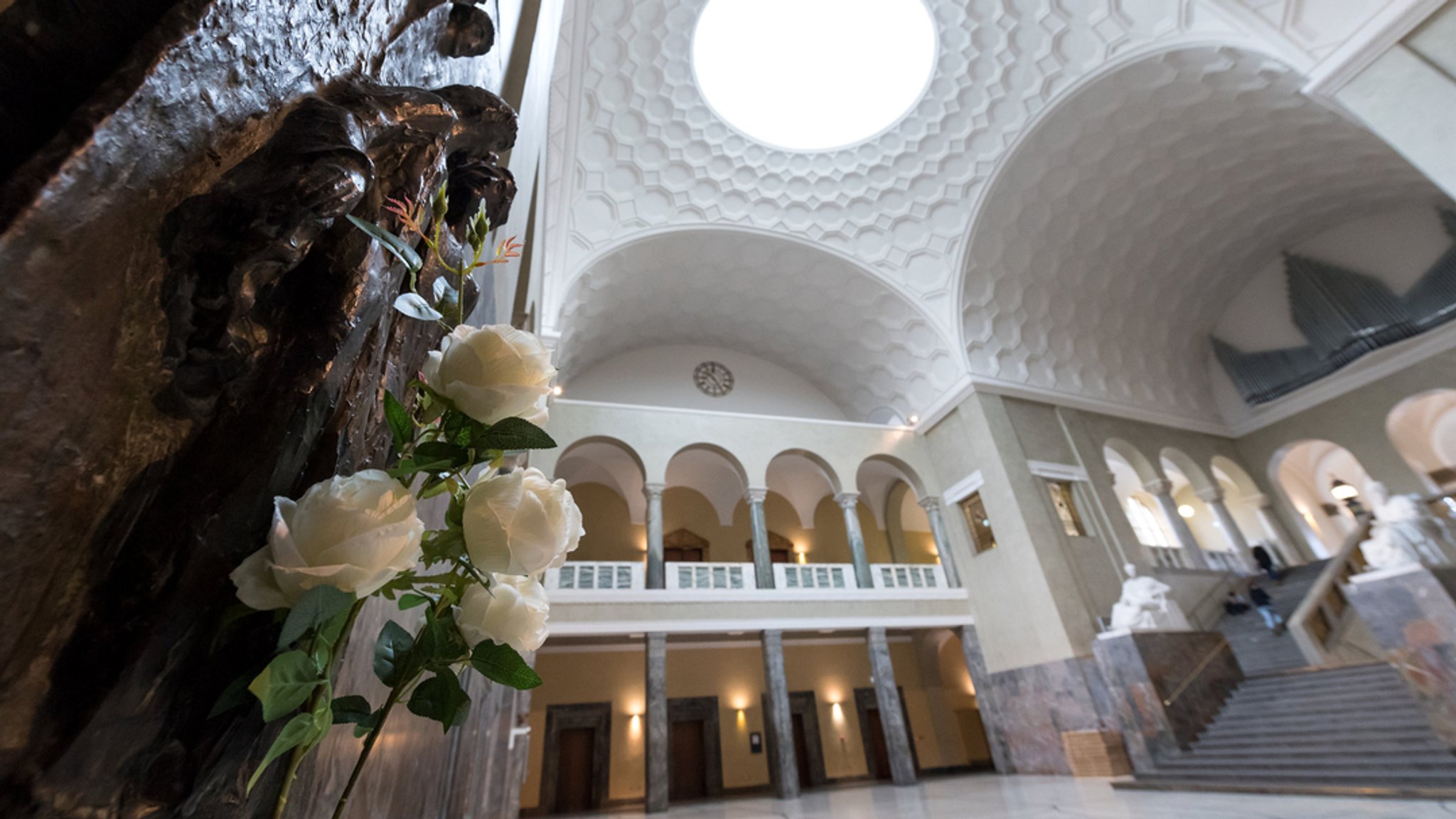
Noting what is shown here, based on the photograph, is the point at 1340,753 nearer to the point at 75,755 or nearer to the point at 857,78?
the point at 75,755

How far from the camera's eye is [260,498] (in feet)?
1.36

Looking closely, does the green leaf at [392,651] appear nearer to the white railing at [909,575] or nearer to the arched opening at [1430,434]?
the white railing at [909,575]

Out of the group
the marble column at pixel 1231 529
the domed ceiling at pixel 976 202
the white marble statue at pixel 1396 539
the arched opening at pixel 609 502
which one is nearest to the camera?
the white marble statue at pixel 1396 539

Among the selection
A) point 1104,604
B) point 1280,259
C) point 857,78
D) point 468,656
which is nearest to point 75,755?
point 468,656

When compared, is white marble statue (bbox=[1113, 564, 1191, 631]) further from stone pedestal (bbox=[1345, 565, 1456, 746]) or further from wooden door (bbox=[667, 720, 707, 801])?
wooden door (bbox=[667, 720, 707, 801])

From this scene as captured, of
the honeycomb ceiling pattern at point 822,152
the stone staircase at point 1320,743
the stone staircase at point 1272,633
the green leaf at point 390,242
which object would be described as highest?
the honeycomb ceiling pattern at point 822,152

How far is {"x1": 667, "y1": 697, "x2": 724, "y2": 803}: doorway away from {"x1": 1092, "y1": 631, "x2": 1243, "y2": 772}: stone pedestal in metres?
7.23

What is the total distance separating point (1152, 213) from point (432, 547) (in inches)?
611

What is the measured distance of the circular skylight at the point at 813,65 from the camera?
11180mm

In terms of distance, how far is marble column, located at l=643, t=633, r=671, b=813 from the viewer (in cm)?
880

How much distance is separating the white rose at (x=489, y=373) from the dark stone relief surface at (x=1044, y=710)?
10491 millimetres

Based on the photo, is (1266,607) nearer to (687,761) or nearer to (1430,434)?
(1430,434)

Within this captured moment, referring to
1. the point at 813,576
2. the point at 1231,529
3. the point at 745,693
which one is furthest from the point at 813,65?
the point at 745,693

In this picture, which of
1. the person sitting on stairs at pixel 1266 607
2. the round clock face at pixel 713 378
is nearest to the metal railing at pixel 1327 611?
the person sitting on stairs at pixel 1266 607
